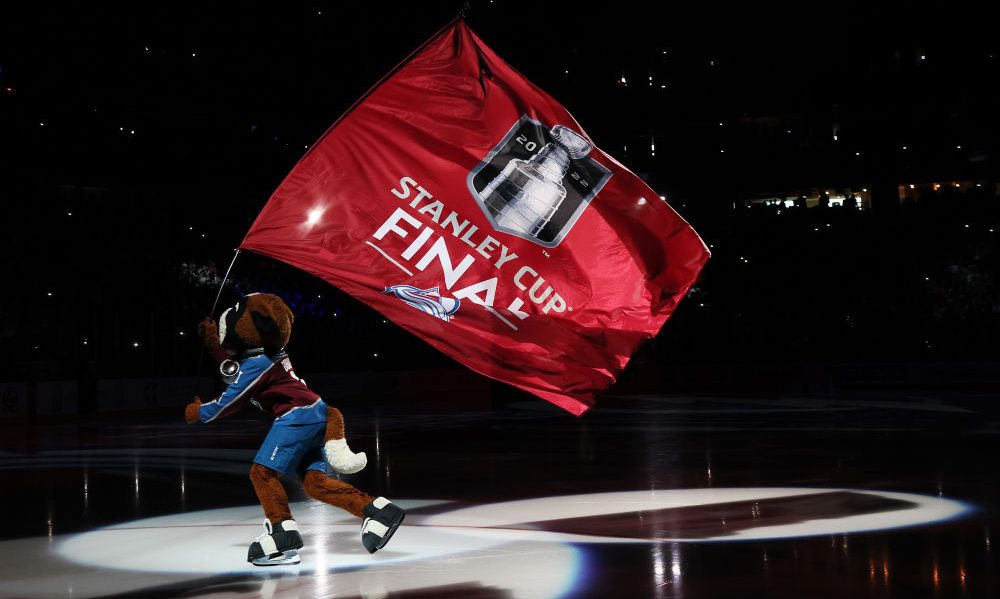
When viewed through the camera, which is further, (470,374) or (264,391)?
(470,374)

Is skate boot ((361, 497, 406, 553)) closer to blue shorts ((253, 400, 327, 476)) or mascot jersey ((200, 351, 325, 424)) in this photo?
blue shorts ((253, 400, 327, 476))

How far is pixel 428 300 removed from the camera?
805cm

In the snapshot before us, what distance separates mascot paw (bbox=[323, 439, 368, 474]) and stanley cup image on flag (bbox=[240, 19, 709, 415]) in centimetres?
99

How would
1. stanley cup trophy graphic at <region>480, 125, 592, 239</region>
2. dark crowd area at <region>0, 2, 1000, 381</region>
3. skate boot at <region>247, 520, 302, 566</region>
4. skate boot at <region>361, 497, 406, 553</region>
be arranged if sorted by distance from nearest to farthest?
skate boot at <region>247, 520, 302, 566</region>, skate boot at <region>361, 497, 406, 553</region>, stanley cup trophy graphic at <region>480, 125, 592, 239</region>, dark crowd area at <region>0, 2, 1000, 381</region>

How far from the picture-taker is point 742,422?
74.8 ft

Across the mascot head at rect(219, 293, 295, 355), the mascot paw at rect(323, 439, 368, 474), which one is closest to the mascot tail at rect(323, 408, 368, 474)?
the mascot paw at rect(323, 439, 368, 474)

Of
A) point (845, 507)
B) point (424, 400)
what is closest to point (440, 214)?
point (845, 507)

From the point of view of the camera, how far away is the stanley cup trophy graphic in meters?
8.41

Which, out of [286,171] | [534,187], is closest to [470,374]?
[286,171]

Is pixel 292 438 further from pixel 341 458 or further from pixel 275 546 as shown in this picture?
pixel 275 546

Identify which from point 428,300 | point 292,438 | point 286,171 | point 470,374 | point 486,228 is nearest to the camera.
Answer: point 428,300

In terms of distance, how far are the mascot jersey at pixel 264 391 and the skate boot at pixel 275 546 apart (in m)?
0.77

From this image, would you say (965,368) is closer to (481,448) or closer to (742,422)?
(742,422)

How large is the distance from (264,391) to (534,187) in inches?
92.6
